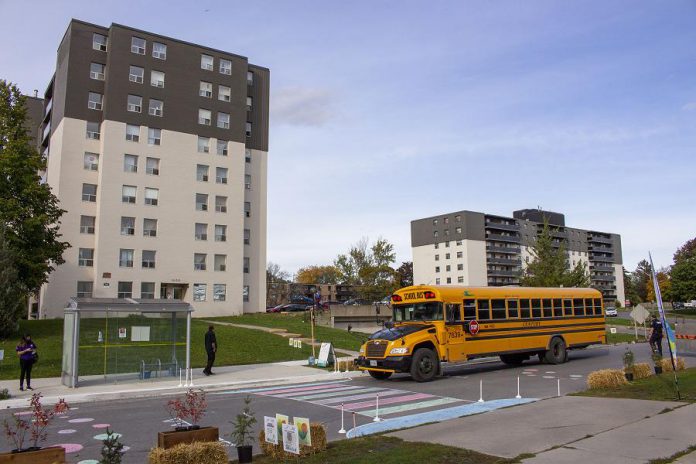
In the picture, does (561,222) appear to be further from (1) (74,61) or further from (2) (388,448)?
(2) (388,448)

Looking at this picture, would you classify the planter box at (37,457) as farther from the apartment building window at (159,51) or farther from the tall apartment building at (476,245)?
the tall apartment building at (476,245)

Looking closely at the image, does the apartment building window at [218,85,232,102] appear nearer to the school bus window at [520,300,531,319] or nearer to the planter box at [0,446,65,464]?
the school bus window at [520,300,531,319]

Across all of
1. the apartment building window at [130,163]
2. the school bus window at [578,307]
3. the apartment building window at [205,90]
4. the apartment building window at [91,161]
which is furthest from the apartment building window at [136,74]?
the school bus window at [578,307]

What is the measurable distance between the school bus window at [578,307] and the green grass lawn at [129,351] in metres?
12.1

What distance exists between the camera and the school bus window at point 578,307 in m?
23.6

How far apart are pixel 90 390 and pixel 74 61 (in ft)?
128

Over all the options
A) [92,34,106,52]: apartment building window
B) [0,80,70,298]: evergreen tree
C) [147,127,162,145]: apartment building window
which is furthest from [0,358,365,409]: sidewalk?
[92,34,106,52]: apartment building window

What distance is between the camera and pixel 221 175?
5259 centimetres

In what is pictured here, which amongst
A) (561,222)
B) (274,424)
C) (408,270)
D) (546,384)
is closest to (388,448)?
(274,424)

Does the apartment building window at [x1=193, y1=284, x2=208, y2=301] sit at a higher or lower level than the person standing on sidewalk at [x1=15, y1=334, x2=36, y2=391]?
higher

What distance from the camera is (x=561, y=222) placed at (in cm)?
12888

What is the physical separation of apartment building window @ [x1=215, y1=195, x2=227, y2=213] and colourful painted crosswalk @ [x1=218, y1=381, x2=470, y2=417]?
117 ft

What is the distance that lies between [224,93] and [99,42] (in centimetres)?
1161

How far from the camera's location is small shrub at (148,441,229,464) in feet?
22.4
